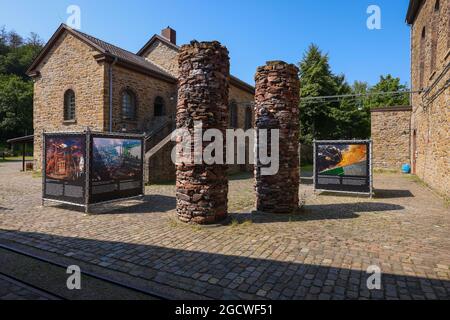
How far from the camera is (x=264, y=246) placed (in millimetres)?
5191

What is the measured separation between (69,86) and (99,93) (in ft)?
9.44

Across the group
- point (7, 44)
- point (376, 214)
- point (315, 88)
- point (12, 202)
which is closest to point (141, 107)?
point (12, 202)

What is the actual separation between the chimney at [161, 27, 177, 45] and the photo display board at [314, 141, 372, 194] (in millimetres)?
16738

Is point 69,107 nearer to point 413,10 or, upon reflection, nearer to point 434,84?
point 434,84

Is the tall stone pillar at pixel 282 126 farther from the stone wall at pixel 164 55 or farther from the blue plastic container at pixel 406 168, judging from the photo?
the blue plastic container at pixel 406 168

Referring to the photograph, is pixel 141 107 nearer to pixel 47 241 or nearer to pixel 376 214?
pixel 47 241

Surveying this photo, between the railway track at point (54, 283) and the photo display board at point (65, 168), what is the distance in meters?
3.59

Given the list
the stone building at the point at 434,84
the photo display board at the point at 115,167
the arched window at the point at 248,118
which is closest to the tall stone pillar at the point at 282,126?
A: the photo display board at the point at 115,167

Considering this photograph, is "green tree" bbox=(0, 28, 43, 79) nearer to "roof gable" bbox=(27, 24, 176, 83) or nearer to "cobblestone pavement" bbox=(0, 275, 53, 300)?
"roof gable" bbox=(27, 24, 176, 83)

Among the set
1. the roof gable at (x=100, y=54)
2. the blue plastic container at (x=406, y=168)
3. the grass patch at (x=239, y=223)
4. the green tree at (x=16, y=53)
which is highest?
the green tree at (x=16, y=53)

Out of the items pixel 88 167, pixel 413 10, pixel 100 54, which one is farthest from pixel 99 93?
pixel 413 10

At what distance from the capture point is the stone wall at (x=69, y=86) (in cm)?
1540

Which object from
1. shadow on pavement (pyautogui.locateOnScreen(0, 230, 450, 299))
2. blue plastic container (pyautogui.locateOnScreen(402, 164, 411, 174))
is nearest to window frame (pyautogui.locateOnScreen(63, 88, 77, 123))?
shadow on pavement (pyautogui.locateOnScreen(0, 230, 450, 299))
